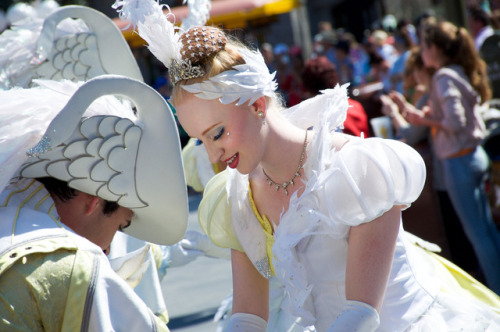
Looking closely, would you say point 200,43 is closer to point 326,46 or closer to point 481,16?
point 481,16

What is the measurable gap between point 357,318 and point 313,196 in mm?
337

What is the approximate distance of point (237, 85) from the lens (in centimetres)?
167

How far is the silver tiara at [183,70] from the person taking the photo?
1.68 meters

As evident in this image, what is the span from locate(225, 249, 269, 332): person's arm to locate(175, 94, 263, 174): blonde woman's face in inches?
15.3

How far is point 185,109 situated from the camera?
1711 millimetres

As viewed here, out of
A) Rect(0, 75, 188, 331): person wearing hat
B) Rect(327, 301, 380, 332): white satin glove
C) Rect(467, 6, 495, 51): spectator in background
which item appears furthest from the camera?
Rect(467, 6, 495, 51): spectator in background

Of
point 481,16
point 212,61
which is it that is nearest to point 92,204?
point 212,61

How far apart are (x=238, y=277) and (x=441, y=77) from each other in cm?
255

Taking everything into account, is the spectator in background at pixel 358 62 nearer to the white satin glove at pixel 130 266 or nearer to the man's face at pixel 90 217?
the white satin glove at pixel 130 266

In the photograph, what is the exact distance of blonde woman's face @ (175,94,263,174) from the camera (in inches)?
66.3

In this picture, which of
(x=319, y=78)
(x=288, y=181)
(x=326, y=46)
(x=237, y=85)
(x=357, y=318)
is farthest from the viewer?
(x=326, y=46)

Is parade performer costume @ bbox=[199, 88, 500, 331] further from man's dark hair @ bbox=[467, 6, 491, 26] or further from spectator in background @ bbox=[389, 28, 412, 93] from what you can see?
spectator in background @ bbox=[389, 28, 412, 93]

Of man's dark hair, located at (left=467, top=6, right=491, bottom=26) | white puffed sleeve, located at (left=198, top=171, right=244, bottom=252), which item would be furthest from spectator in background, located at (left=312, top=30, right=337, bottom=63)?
white puffed sleeve, located at (left=198, top=171, right=244, bottom=252)

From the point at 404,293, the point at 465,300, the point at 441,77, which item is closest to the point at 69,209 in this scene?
the point at 404,293
